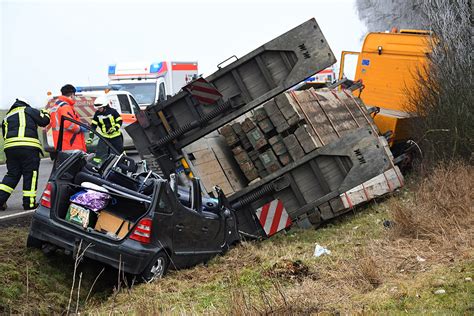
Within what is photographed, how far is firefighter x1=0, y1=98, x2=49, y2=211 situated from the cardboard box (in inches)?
124

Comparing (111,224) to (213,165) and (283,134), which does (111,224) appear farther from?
(283,134)

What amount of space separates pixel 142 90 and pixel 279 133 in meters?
12.3

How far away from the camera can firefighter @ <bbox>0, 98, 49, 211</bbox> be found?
1021 cm

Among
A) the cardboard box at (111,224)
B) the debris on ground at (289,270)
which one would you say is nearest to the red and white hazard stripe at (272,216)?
the debris on ground at (289,270)

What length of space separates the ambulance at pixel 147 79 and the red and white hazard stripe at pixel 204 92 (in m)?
11.3

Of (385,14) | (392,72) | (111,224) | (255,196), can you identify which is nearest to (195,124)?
(255,196)

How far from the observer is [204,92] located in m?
10.5

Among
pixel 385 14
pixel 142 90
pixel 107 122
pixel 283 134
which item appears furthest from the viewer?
pixel 385 14

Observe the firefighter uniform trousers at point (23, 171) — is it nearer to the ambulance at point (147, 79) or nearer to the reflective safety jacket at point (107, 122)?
the reflective safety jacket at point (107, 122)

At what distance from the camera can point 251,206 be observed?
10.5 meters

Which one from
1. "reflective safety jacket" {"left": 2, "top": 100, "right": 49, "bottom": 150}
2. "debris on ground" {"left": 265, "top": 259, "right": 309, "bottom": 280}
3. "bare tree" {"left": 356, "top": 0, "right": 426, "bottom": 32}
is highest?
"reflective safety jacket" {"left": 2, "top": 100, "right": 49, "bottom": 150}

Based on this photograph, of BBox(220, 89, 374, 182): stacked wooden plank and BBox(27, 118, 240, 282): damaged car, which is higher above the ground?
BBox(27, 118, 240, 282): damaged car

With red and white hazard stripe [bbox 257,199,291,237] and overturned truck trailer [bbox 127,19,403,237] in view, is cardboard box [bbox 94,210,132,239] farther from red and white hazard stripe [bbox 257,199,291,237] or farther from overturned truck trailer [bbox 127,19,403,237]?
red and white hazard stripe [bbox 257,199,291,237]

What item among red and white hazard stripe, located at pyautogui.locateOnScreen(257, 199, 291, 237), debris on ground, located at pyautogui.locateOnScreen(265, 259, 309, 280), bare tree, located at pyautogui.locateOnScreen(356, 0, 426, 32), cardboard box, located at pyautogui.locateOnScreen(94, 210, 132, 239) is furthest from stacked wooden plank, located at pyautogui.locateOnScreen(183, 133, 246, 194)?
bare tree, located at pyautogui.locateOnScreen(356, 0, 426, 32)
